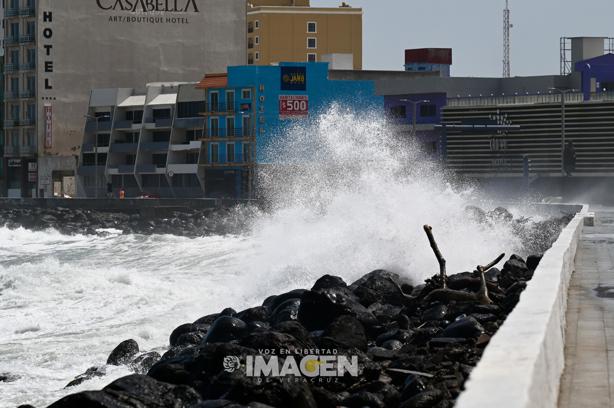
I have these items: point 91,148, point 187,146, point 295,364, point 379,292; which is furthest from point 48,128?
point 295,364

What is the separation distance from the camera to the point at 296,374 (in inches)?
408

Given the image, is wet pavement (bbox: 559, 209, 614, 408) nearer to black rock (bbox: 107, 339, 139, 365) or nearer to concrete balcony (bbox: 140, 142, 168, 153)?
black rock (bbox: 107, 339, 139, 365)

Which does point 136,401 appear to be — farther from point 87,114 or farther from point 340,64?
point 340,64

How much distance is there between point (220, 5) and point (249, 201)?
2640 centimetres

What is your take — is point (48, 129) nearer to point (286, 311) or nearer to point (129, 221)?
point (129, 221)

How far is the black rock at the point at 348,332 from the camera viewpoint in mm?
12570

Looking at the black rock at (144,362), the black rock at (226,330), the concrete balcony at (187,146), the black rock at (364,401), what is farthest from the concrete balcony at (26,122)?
the black rock at (364,401)

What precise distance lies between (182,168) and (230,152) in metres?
3.78

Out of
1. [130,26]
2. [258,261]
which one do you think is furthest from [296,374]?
[130,26]

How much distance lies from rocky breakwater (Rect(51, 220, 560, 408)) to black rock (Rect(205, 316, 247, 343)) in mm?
11

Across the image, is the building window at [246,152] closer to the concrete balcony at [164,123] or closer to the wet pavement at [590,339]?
the concrete balcony at [164,123]

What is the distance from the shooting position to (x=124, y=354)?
16.0 metres

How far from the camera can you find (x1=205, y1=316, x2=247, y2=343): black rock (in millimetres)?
14672

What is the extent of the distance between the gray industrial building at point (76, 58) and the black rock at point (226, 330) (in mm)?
74114
